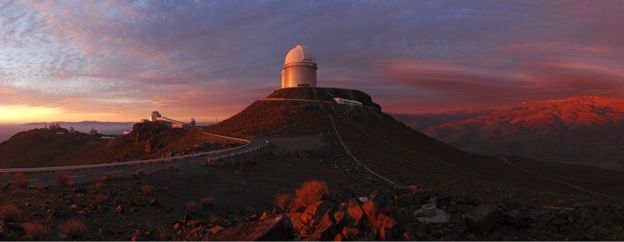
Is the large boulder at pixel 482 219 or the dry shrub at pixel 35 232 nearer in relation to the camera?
the large boulder at pixel 482 219

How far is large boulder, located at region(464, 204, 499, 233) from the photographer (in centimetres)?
730

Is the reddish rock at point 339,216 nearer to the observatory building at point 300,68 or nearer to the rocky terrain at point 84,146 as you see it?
the rocky terrain at point 84,146

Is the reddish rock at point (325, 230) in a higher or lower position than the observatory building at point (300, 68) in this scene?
lower

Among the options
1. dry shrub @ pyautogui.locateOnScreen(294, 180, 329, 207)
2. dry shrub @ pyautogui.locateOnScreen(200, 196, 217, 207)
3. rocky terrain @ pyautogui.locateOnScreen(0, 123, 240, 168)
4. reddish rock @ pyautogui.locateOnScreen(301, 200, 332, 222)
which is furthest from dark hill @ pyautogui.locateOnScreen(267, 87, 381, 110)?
reddish rock @ pyautogui.locateOnScreen(301, 200, 332, 222)

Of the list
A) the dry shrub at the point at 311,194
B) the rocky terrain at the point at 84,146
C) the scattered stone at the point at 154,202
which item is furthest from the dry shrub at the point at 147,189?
the rocky terrain at the point at 84,146

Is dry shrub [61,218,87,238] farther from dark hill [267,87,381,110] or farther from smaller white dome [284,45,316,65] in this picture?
smaller white dome [284,45,316,65]

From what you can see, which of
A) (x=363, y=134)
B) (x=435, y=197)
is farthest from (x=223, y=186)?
(x=363, y=134)

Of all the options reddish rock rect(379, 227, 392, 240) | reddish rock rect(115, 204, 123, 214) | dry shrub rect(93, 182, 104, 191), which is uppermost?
reddish rock rect(379, 227, 392, 240)

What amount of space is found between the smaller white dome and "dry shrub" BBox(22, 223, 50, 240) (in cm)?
5592

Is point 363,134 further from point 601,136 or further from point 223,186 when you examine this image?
point 601,136

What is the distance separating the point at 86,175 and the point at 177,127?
47661 mm

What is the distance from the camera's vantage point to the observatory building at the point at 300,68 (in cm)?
6259

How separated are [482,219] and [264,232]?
4367 millimetres

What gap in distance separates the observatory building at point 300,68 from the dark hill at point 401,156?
2.57 metres
